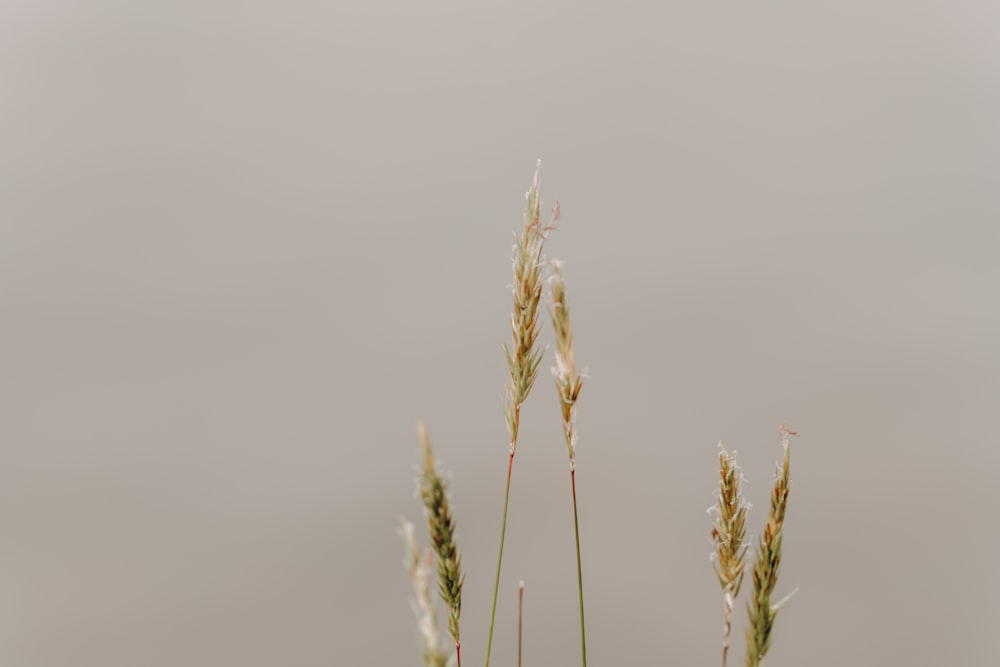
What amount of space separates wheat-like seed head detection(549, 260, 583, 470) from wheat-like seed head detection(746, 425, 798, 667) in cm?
12

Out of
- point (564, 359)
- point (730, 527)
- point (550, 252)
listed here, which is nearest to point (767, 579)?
point (730, 527)

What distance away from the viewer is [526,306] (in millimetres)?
513

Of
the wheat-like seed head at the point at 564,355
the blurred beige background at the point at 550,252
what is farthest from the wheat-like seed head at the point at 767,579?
the blurred beige background at the point at 550,252

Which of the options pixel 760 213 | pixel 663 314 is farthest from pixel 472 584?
pixel 760 213

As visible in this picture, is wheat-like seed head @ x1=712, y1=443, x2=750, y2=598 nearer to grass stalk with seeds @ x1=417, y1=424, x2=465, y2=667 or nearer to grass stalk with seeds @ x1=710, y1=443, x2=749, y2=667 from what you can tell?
grass stalk with seeds @ x1=710, y1=443, x2=749, y2=667

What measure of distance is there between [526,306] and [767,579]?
22 centimetres

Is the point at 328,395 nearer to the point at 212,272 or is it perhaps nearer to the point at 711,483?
the point at 212,272

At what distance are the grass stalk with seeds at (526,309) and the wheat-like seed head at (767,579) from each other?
158mm

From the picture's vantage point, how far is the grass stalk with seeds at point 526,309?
1.66 feet

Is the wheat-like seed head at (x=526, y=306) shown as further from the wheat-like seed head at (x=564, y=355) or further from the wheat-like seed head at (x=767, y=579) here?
the wheat-like seed head at (x=767, y=579)

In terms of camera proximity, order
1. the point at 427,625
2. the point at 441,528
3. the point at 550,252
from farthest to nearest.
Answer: the point at 550,252 < the point at 441,528 < the point at 427,625

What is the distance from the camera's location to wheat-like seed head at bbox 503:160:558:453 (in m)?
0.51

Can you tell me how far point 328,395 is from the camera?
→ 1412mm

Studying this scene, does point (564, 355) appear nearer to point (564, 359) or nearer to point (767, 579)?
point (564, 359)
